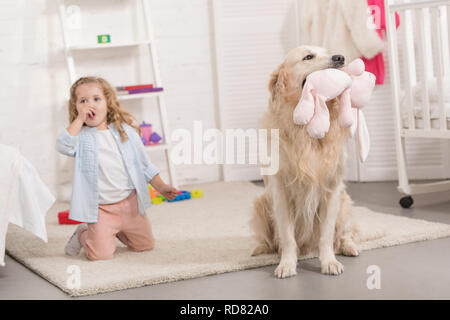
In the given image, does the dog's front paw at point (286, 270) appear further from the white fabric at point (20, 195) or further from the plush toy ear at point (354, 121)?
the white fabric at point (20, 195)

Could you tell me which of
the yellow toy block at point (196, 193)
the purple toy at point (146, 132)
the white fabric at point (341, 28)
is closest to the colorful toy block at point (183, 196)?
the yellow toy block at point (196, 193)

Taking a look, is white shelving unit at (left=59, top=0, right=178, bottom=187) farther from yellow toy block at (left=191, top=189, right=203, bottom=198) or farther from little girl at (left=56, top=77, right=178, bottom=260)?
little girl at (left=56, top=77, right=178, bottom=260)

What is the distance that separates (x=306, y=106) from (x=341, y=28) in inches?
81.4

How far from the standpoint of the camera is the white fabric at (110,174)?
2.51 meters

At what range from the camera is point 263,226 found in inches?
92.9

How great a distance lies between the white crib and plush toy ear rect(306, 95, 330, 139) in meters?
1.20

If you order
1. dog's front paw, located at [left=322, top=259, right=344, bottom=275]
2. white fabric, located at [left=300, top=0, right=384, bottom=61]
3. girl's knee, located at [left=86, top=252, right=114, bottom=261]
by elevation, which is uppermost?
white fabric, located at [left=300, top=0, right=384, bottom=61]

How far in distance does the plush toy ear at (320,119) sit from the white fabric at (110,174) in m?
0.86

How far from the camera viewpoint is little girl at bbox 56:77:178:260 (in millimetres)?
2459

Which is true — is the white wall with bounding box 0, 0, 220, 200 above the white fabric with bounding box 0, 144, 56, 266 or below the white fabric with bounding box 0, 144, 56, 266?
above

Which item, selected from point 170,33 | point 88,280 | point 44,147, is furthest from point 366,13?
point 88,280

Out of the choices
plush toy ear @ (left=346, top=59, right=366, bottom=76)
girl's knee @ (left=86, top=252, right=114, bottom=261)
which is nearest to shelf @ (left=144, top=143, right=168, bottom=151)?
girl's knee @ (left=86, top=252, right=114, bottom=261)

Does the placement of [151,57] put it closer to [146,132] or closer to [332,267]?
[146,132]

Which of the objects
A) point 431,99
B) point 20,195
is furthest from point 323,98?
point 431,99
